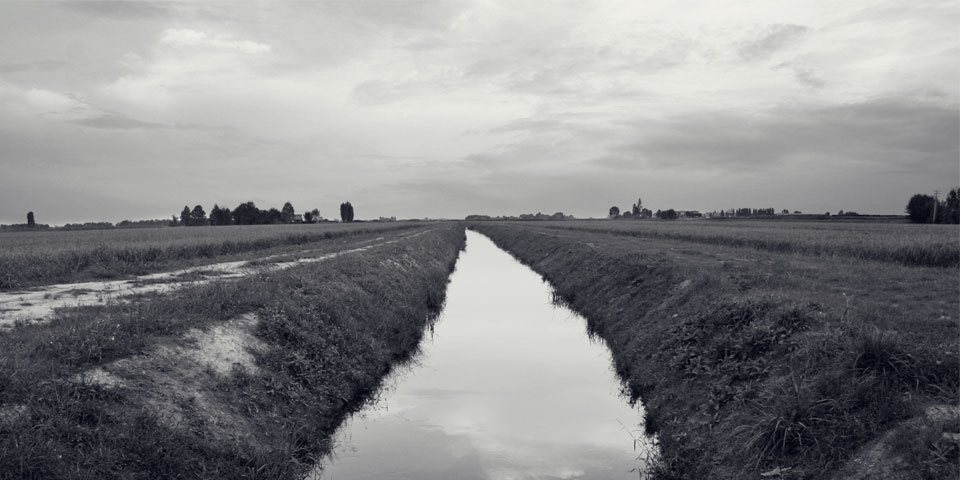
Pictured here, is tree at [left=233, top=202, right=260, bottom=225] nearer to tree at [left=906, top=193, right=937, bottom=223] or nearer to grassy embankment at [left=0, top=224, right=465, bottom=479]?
grassy embankment at [left=0, top=224, right=465, bottom=479]

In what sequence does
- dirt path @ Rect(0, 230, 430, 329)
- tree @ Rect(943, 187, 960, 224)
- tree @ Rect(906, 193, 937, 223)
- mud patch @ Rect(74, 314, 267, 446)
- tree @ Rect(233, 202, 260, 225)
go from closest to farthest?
mud patch @ Rect(74, 314, 267, 446), dirt path @ Rect(0, 230, 430, 329), tree @ Rect(943, 187, 960, 224), tree @ Rect(906, 193, 937, 223), tree @ Rect(233, 202, 260, 225)

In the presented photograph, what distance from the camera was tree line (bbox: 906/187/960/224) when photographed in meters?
78.8

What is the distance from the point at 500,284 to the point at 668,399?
2209 centimetres

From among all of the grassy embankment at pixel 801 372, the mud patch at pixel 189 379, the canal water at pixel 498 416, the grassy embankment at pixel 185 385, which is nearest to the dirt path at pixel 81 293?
the grassy embankment at pixel 185 385

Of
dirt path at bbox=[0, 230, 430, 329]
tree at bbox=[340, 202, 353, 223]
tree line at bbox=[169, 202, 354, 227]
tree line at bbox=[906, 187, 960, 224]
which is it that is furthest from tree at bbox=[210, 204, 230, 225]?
tree line at bbox=[906, 187, 960, 224]

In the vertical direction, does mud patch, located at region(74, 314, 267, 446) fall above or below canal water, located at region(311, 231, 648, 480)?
above

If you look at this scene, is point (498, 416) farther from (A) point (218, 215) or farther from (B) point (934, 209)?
(A) point (218, 215)

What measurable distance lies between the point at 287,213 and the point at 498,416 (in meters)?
140

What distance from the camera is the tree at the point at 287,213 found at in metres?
138

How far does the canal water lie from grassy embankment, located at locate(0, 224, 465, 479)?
35.2 inches

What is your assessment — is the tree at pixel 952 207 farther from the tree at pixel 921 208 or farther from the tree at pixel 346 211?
the tree at pixel 346 211

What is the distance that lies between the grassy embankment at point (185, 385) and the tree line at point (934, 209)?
97.3m

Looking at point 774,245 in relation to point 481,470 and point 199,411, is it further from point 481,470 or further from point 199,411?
point 199,411

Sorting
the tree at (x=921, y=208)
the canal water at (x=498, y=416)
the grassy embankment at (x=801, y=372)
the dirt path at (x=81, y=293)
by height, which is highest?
the tree at (x=921, y=208)
